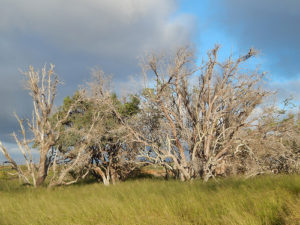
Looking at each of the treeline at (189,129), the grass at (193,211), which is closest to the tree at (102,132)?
the treeline at (189,129)

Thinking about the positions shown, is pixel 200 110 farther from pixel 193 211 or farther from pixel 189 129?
pixel 193 211

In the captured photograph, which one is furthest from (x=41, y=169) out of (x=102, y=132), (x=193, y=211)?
(x=193, y=211)

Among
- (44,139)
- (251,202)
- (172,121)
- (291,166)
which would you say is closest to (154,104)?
(172,121)

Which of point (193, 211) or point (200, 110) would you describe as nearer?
point (193, 211)

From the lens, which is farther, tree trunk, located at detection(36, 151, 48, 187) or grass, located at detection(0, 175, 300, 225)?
tree trunk, located at detection(36, 151, 48, 187)

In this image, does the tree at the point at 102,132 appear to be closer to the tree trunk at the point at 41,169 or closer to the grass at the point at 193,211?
the tree trunk at the point at 41,169

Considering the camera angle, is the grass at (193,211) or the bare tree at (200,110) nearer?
the grass at (193,211)

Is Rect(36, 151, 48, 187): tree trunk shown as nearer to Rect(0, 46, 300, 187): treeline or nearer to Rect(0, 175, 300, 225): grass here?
Rect(0, 46, 300, 187): treeline

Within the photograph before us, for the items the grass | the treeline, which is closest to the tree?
the treeline

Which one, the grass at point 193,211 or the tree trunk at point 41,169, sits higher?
the tree trunk at point 41,169

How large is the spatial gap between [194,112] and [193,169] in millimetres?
3757

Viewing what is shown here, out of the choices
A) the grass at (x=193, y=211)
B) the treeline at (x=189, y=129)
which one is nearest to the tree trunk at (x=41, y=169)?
the treeline at (x=189, y=129)

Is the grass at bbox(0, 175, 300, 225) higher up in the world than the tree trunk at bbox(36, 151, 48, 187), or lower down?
lower down

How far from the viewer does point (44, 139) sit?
17.1 metres
